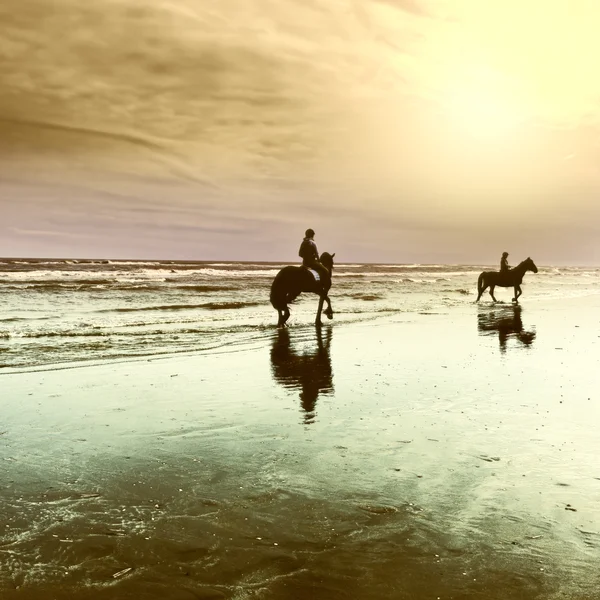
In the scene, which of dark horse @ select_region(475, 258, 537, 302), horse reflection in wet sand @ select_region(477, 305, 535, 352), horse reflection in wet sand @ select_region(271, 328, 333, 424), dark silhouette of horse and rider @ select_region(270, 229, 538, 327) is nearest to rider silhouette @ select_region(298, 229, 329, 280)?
dark silhouette of horse and rider @ select_region(270, 229, 538, 327)

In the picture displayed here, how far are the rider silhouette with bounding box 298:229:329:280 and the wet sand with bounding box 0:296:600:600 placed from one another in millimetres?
9402

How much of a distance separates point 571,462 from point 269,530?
3113 millimetres

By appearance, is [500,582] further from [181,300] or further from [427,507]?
[181,300]

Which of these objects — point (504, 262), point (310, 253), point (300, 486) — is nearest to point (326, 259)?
point (310, 253)

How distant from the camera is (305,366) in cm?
1099

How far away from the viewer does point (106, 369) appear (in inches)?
408

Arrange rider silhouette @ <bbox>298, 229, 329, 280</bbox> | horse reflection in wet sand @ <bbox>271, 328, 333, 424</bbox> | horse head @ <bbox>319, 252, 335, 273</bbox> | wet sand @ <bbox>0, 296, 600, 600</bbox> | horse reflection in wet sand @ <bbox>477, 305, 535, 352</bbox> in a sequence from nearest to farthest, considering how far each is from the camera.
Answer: wet sand @ <bbox>0, 296, 600, 600</bbox>, horse reflection in wet sand @ <bbox>271, 328, 333, 424</bbox>, horse reflection in wet sand @ <bbox>477, 305, 535, 352</bbox>, rider silhouette @ <bbox>298, 229, 329, 280</bbox>, horse head @ <bbox>319, 252, 335, 273</bbox>

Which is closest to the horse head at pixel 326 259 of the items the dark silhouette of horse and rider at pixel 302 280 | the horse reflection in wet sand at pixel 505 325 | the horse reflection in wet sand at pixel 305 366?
the dark silhouette of horse and rider at pixel 302 280

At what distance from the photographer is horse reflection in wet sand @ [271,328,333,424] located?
27.7 ft

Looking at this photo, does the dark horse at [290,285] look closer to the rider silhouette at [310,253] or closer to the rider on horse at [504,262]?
the rider silhouette at [310,253]

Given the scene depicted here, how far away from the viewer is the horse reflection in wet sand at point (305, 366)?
8.45 metres

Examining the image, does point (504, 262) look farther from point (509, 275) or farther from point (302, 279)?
point (302, 279)

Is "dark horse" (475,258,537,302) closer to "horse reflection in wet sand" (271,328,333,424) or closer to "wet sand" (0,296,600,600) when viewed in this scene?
"horse reflection in wet sand" (271,328,333,424)

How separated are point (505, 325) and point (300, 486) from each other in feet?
49.5
